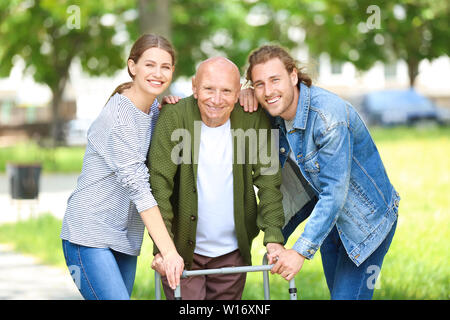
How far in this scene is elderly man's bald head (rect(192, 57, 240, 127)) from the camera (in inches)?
140

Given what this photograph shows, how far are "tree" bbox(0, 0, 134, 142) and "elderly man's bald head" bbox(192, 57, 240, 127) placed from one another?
1756 cm

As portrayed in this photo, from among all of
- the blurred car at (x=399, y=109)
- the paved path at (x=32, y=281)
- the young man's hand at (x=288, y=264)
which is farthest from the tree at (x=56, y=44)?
the blurred car at (x=399, y=109)

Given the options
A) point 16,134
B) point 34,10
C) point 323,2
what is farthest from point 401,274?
point 16,134

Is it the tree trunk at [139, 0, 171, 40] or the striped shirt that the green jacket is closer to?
the striped shirt

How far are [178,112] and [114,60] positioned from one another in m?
22.9

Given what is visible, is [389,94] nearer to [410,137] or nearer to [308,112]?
[410,137]

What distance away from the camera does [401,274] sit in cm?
645

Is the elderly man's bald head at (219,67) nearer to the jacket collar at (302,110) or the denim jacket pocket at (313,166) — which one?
the jacket collar at (302,110)

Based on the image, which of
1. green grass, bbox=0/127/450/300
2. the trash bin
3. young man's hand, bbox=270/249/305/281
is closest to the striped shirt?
A: young man's hand, bbox=270/249/305/281

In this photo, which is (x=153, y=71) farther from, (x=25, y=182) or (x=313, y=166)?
(x=25, y=182)

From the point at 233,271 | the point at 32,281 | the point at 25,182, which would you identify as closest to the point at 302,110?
the point at 233,271

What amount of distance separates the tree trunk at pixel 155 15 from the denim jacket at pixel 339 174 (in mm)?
8913

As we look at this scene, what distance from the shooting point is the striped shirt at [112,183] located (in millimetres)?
3391

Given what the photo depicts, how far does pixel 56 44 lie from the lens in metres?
25.9
